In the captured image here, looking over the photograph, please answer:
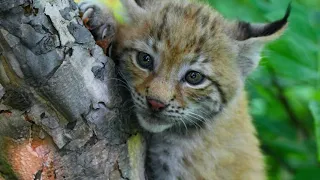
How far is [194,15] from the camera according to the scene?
362 cm

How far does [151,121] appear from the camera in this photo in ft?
10.6

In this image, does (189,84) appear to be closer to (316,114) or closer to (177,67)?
(177,67)

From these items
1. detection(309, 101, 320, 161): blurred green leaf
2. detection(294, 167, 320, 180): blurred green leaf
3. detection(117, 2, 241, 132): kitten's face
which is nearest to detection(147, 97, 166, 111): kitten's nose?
detection(117, 2, 241, 132): kitten's face

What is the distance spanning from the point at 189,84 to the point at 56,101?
3.22ft

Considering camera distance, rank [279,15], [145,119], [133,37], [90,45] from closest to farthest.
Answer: [90,45] → [145,119] → [133,37] → [279,15]

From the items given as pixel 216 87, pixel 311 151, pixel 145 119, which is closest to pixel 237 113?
pixel 216 87

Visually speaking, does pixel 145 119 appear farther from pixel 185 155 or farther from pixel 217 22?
pixel 217 22

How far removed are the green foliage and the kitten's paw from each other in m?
1.17

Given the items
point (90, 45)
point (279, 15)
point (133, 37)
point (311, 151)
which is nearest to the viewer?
point (90, 45)

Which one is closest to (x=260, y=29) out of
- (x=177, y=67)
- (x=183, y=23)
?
(x=183, y=23)

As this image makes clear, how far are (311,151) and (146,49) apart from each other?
237 cm

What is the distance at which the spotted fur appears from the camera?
11.0 ft

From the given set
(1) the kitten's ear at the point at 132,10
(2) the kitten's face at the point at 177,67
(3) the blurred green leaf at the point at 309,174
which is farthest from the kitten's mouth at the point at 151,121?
(3) the blurred green leaf at the point at 309,174

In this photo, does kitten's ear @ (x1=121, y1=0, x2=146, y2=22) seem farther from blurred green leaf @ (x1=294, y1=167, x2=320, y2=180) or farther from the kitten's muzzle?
blurred green leaf @ (x1=294, y1=167, x2=320, y2=180)
